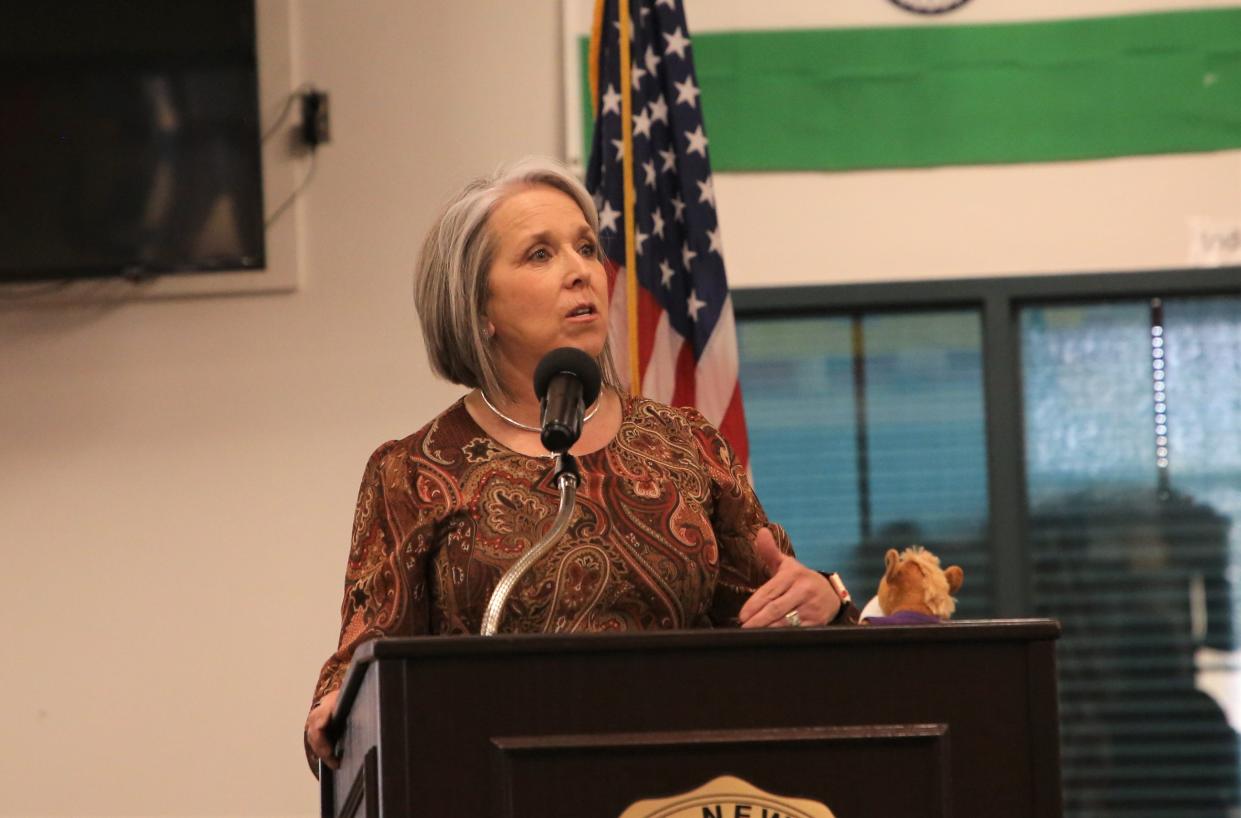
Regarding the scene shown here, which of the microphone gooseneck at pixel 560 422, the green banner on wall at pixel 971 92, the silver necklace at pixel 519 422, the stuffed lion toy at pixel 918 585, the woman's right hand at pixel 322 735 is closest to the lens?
the microphone gooseneck at pixel 560 422

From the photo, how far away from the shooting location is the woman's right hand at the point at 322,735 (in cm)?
190

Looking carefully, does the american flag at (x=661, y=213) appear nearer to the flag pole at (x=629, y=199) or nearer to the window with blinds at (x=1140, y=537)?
the flag pole at (x=629, y=199)

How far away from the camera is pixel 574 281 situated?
7.49 ft

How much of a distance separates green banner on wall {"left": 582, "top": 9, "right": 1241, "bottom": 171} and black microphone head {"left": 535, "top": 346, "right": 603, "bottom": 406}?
97.2 inches

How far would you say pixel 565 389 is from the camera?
1810mm

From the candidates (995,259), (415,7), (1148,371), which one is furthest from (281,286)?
(1148,371)

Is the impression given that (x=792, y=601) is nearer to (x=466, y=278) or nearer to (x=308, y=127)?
(x=466, y=278)

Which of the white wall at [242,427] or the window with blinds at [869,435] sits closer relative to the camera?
the white wall at [242,427]

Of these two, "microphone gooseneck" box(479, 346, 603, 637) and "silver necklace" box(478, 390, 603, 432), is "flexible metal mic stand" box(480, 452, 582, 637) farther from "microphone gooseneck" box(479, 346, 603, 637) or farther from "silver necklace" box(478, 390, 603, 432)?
"silver necklace" box(478, 390, 603, 432)

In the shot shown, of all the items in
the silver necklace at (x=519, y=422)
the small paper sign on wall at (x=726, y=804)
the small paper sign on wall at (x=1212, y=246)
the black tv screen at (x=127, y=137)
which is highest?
the black tv screen at (x=127, y=137)

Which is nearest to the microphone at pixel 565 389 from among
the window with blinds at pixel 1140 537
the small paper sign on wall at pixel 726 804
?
the small paper sign on wall at pixel 726 804

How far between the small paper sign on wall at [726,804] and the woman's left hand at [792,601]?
453mm

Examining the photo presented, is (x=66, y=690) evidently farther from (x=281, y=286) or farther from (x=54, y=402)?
(x=281, y=286)

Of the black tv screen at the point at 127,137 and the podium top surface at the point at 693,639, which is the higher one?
the black tv screen at the point at 127,137
